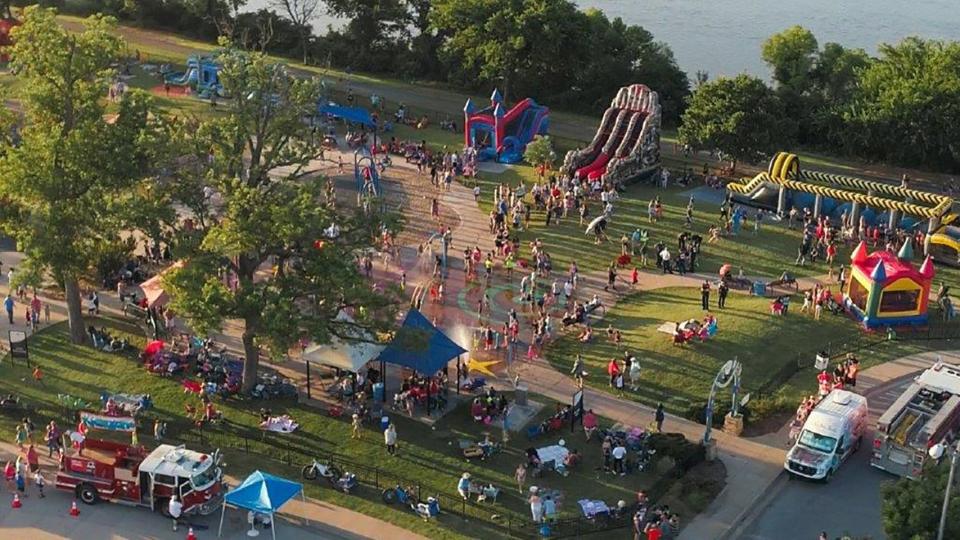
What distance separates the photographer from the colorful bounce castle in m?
44.6

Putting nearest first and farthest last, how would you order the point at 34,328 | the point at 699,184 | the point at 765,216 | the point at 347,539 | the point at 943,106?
the point at 347,539
the point at 34,328
the point at 765,216
the point at 699,184
the point at 943,106

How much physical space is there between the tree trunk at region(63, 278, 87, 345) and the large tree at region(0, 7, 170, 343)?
2.24ft

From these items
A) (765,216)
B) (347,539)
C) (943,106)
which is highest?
(943,106)

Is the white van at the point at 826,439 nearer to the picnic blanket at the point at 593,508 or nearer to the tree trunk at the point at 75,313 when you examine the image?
the picnic blanket at the point at 593,508

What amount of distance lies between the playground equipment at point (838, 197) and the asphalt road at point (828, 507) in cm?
2132

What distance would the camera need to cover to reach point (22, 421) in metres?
36.2

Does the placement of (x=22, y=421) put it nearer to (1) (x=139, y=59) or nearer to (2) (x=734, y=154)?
(2) (x=734, y=154)

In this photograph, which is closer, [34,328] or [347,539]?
[347,539]

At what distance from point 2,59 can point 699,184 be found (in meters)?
50.4

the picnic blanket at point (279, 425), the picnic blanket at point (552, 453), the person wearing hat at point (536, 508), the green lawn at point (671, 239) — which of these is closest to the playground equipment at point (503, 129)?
the green lawn at point (671, 239)

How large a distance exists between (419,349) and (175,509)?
9151 millimetres

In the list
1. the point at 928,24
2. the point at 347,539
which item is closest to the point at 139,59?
the point at 347,539

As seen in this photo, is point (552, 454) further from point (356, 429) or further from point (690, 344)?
point (690, 344)

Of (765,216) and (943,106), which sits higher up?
(943,106)
